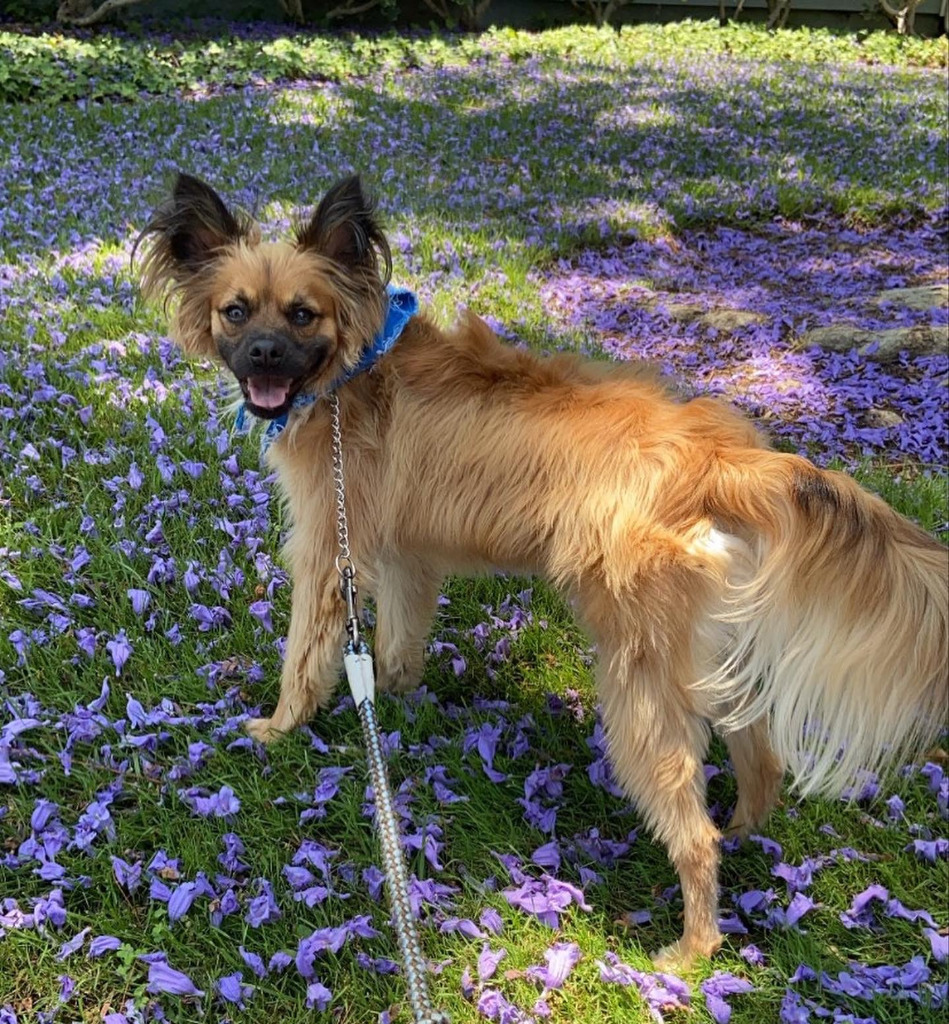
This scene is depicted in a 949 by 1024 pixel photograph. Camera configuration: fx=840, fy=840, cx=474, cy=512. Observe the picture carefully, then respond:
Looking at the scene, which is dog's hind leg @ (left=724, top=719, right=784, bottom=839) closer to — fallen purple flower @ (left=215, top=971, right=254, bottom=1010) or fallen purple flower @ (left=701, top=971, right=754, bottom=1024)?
fallen purple flower @ (left=701, top=971, right=754, bottom=1024)

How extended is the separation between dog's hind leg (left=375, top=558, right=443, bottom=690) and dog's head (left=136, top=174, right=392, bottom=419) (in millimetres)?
872

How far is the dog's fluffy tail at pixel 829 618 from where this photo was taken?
2068mm

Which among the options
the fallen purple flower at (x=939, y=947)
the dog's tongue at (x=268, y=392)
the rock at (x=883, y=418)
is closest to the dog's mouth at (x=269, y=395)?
the dog's tongue at (x=268, y=392)

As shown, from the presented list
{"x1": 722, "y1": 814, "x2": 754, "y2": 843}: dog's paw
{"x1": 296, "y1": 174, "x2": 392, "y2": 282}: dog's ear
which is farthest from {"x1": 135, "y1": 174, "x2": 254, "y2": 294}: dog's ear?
{"x1": 722, "y1": 814, "x2": 754, "y2": 843}: dog's paw

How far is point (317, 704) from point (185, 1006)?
105 centimetres

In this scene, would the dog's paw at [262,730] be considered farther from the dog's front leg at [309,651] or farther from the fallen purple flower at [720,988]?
the fallen purple flower at [720,988]

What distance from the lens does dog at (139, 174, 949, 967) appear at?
2.18 m

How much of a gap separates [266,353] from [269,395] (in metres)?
0.16

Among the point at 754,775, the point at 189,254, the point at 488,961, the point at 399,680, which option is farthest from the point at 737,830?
the point at 189,254

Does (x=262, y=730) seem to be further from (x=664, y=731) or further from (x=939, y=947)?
(x=939, y=947)

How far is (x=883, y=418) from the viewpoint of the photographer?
17.1 ft

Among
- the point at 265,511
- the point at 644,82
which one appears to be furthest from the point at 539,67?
the point at 265,511

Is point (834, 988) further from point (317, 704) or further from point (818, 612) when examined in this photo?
point (317, 704)

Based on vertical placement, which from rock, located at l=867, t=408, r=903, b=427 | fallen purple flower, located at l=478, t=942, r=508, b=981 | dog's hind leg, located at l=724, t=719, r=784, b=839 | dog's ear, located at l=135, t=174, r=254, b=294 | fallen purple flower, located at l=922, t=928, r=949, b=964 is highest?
dog's ear, located at l=135, t=174, r=254, b=294
